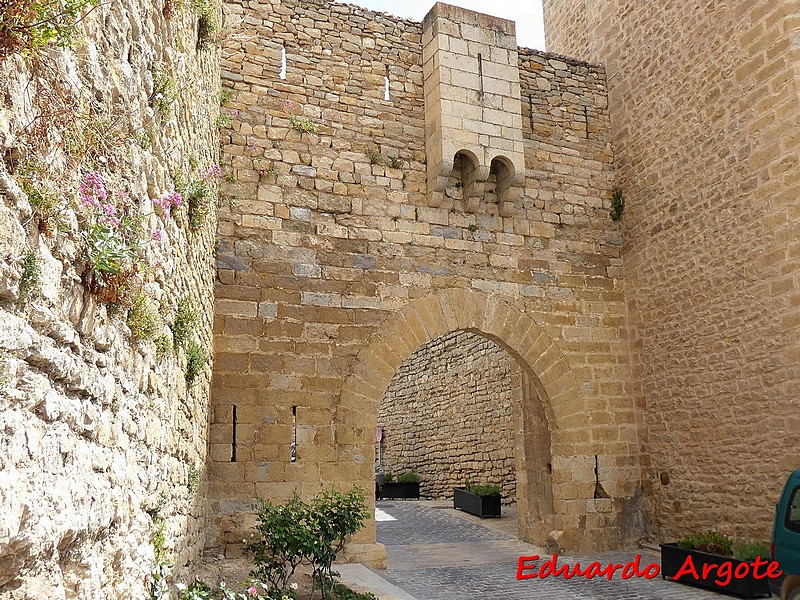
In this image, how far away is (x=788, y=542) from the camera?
5043 mm

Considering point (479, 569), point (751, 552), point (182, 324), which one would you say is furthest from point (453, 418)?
point (182, 324)

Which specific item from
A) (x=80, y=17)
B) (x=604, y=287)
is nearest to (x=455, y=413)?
(x=604, y=287)

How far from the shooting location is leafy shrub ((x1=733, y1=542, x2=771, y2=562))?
20.6ft

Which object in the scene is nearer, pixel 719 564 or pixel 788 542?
pixel 788 542

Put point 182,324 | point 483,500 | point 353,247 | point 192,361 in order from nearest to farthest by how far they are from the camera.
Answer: point 182,324, point 192,361, point 353,247, point 483,500

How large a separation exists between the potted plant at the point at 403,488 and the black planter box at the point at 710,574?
8.30m

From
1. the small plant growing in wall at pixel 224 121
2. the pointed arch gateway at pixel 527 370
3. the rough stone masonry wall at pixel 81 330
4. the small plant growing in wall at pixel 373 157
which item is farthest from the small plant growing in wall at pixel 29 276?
the small plant growing in wall at pixel 373 157

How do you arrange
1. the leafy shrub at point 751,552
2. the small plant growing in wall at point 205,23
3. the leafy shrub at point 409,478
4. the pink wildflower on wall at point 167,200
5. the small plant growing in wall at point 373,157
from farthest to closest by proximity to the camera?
the leafy shrub at point 409,478 → the small plant growing in wall at point 373,157 → the leafy shrub at point 751,552 → the small plant growing in wall at point 205,23 → the pink wildflower on wall at point 167,200

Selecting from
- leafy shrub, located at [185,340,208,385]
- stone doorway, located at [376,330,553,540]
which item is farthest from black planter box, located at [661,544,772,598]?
leafy shrub, located at [185,340,208,385]

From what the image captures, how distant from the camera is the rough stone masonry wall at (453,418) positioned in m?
12.5

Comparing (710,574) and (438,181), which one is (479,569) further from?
(438,181)

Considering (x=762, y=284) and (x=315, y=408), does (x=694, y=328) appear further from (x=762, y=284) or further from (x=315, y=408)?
(x=315, y=408)

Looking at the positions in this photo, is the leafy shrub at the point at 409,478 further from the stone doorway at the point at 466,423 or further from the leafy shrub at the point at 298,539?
the leafy shrub at the point at 298,539

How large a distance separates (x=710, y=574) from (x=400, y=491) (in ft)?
29.4
